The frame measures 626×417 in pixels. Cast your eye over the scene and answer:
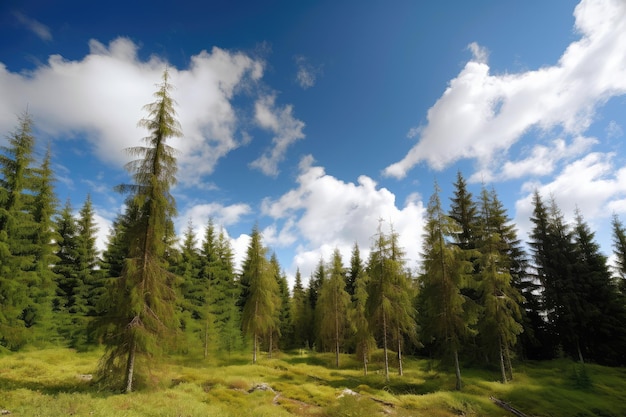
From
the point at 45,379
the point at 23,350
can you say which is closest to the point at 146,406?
the point at 45,379

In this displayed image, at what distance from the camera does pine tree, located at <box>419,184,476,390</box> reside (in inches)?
1065

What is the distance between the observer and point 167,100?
20.5 metres

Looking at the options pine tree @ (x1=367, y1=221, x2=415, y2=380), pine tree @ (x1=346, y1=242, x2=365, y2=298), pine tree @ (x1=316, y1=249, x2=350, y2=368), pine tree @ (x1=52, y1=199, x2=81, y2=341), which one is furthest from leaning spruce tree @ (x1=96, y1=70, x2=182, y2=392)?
pine tree @ (x1=346, y1=242, x2=365, y2=298)

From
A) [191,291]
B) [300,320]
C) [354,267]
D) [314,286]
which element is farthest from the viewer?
[314,286]

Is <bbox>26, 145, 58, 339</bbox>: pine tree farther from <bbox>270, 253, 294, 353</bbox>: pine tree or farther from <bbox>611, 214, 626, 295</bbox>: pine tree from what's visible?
<bbox>611, 214, 626, 295</bbox>: pine tree

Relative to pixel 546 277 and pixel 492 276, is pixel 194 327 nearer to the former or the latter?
pixel 492 276

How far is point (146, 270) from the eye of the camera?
18.6m

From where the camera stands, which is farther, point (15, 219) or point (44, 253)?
point (44, 253)

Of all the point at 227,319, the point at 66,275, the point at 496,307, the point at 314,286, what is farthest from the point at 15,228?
the point at 314,286

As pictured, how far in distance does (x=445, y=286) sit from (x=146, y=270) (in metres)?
23.3

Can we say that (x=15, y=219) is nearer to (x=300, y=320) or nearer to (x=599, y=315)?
(x=300, y=320)

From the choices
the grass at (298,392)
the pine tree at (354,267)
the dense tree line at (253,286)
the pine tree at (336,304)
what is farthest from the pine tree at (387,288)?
the pine tree at (354,267)

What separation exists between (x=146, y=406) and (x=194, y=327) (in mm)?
26403

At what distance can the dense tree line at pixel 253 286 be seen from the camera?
19.2 m
